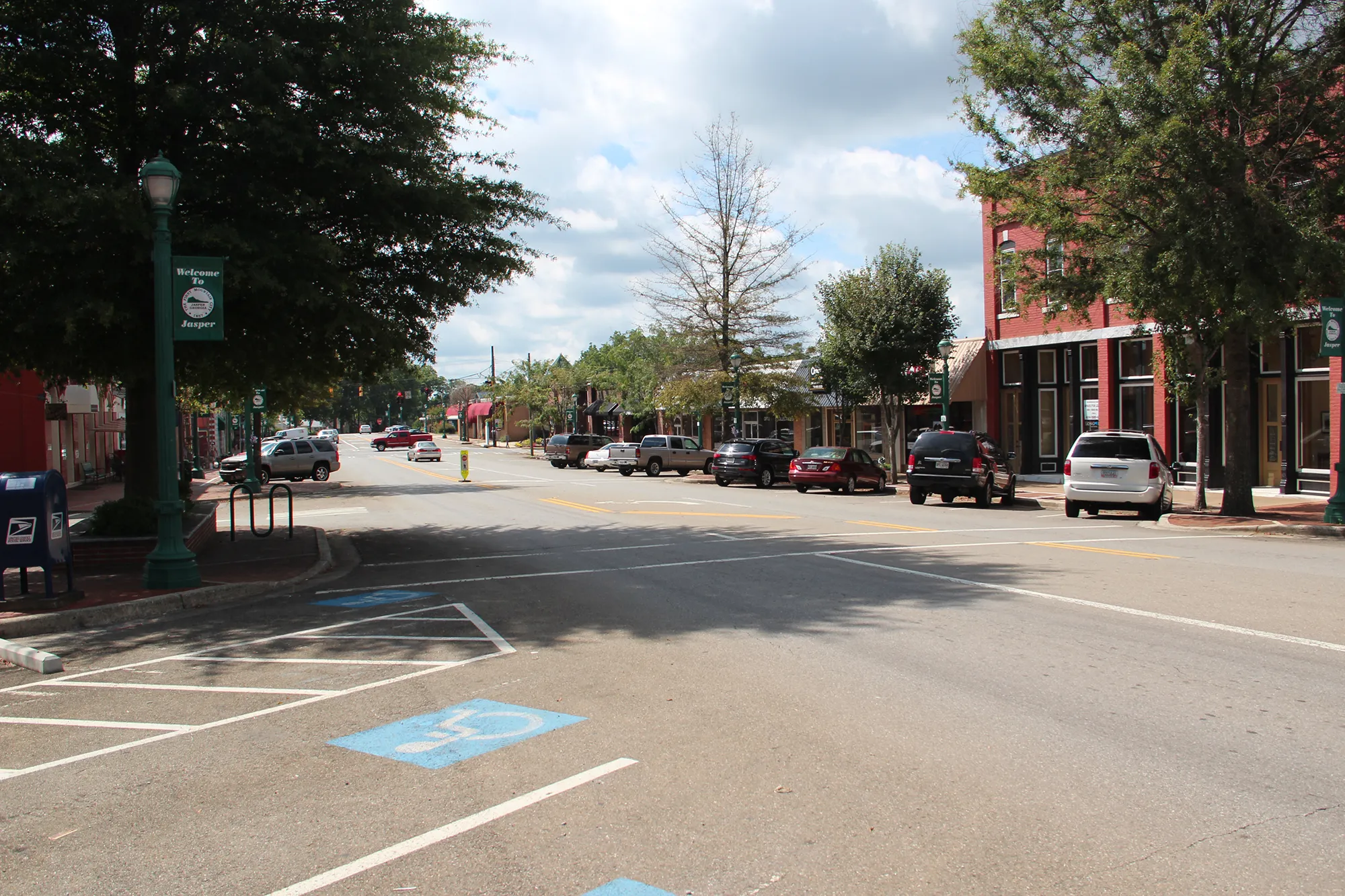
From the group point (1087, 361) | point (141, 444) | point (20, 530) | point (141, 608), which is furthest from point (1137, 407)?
point (20, 530)

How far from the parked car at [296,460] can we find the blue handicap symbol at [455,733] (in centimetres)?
3518

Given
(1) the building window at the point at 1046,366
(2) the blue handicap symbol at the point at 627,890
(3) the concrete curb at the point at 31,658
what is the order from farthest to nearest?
(1) the building window at the point at 1046,366 < (3) the concrete curb at the point at 31,658 < (2) the blue handicap symbol at the point at 627,890

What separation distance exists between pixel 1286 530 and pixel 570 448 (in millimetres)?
38247

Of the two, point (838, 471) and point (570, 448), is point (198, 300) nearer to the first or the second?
point (838, 471)

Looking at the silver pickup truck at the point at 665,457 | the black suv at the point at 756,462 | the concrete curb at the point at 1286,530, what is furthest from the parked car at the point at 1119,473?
the silver pickup truck at the point at 665,457

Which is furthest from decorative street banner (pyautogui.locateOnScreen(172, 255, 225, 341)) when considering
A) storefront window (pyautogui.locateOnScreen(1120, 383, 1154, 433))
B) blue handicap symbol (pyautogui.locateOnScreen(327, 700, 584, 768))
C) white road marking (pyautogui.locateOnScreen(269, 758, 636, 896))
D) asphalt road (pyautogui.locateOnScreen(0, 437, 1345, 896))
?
storefront window (pyautogui.locateOnScreen(1120, 383, 1154, 433))

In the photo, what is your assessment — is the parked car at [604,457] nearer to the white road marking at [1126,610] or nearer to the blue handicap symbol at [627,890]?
the white road marking at [1126,610]

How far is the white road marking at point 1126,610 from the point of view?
25.7 feet

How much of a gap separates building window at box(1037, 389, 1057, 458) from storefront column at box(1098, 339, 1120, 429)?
244 cm

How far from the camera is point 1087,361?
96.7 feet

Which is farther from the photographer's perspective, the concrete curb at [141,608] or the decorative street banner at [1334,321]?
the decorative street banner at [1334,321]

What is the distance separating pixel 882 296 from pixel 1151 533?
49.8ft

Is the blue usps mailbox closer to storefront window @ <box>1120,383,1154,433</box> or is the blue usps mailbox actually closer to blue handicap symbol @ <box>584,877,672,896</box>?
blue handicap symbol @ <box>584,877,672,896</box>

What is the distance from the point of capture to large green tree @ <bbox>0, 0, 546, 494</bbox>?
1242 cm
